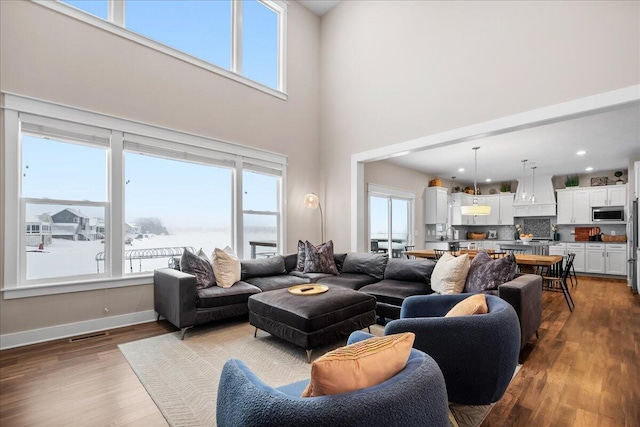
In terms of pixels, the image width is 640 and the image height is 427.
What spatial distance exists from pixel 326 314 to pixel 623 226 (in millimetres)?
8918

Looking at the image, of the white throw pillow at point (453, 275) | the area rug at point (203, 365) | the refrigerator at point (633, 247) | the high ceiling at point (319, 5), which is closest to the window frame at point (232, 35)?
the high ceiling at point (319, 5)

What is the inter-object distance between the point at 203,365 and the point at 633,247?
774cm

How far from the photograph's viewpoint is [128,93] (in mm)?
3822

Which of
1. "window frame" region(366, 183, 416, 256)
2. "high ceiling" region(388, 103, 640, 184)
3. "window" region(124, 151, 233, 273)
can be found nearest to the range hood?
"high ceiling" region(388, 103, 640, 184)

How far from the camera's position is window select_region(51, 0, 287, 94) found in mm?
3779

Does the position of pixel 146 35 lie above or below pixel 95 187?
above

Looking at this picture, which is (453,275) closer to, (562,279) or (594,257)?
(562,279)

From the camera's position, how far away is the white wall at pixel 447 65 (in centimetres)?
312

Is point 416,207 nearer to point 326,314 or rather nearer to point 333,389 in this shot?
point 326,314

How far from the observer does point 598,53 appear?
122 inches

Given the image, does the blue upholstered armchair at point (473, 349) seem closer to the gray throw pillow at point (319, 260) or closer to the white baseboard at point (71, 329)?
the gray throw pillow at point (319, 260)

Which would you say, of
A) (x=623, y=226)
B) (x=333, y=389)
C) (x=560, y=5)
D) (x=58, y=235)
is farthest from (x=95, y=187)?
(x=623, y=226)

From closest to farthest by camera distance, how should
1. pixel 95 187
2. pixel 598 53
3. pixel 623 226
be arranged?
pixel 598 53 → pixel 95 187 → pixel 623 226

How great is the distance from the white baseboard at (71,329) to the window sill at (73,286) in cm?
36
